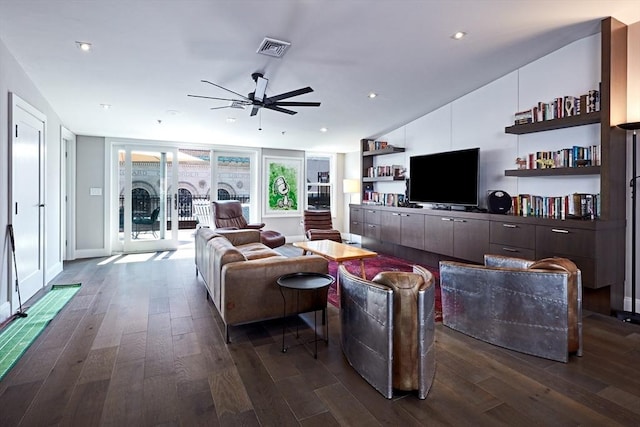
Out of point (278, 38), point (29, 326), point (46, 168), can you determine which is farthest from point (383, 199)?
point (29, 326)

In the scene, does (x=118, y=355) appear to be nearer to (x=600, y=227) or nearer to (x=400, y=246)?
(x=600, y=227)

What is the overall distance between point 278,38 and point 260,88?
0.64 m

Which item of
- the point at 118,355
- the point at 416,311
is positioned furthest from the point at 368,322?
the point at 118,355

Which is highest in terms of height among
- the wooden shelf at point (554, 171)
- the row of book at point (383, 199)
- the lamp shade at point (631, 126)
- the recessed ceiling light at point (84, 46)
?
the recessed ceiling light at point (84, 46)

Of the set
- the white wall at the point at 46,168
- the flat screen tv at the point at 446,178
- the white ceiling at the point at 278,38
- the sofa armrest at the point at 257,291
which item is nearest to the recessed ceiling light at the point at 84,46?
the white ceiling at the point at 278,38

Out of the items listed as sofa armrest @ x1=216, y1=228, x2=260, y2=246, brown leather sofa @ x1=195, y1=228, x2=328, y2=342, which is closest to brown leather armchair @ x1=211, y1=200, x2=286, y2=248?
sofa armrest @ x1=216, y1=228, x2=260, y2=246

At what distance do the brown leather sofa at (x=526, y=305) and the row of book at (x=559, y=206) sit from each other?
4.30 feet

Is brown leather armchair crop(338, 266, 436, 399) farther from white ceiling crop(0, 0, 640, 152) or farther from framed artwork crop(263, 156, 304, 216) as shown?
framed artwork crop(263, 156, 304, 216)

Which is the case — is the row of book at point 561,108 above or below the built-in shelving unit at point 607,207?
above

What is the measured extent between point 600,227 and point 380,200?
13.1 ft

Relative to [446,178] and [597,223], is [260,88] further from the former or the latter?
[597,223]

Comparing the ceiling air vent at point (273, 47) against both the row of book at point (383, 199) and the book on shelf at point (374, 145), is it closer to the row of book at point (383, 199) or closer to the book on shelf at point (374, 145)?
the row of book at point (383, 199)

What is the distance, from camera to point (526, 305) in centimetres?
255

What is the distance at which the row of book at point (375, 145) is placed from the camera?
22.7 feet
